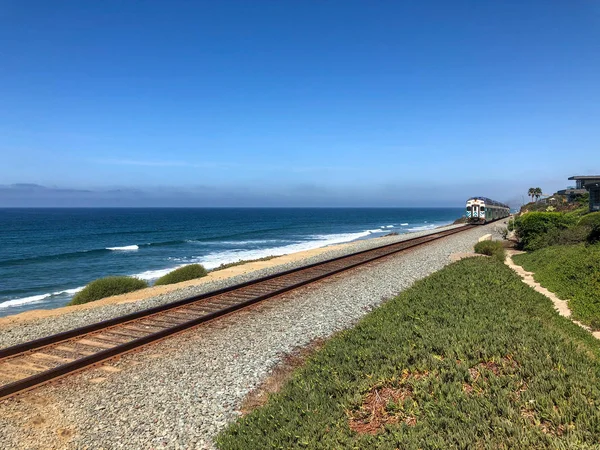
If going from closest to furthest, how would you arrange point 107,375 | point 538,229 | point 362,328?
point 107,375 → point 362,328 → point 538,229

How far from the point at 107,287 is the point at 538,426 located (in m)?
19.6

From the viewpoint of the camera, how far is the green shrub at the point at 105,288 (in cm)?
1864

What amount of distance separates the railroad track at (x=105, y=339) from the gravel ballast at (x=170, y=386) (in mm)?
263

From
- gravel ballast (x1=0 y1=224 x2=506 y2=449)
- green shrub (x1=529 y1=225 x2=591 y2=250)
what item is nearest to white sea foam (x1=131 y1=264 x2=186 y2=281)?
gravel ballast (x1=0 y1=224 x2=506 y2=449)

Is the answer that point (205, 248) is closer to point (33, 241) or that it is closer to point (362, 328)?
point (33, 241)

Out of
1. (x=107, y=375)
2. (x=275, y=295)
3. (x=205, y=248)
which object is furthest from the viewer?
Result: (x=205, y=248)

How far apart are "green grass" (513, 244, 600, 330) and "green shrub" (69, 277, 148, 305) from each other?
1822cm

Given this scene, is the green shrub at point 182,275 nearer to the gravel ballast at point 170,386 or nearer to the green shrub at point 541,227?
the gravel ballast at point 170,386

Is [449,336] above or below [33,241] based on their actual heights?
above

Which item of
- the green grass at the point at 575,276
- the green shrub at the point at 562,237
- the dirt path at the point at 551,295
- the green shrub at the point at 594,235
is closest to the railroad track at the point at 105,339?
the dirt path at the point at 551,295

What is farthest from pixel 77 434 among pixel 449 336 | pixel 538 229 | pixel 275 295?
pixel 538 229

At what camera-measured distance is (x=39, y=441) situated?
525 centimetres

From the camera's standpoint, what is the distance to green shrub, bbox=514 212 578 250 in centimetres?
2252

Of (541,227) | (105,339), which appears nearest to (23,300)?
(105,339)
